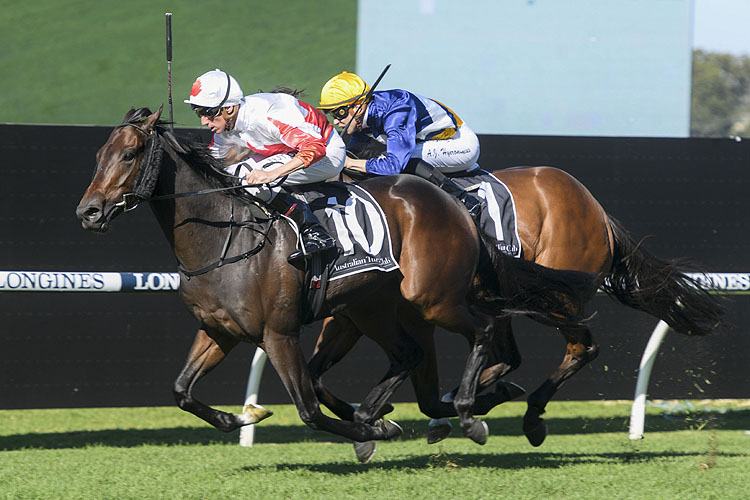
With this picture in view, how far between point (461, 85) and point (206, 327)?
4.05 m

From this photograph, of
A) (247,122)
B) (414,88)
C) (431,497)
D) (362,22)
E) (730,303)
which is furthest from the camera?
(362,22)

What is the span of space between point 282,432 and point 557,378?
5.91ft

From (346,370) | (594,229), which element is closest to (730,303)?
(594,229)

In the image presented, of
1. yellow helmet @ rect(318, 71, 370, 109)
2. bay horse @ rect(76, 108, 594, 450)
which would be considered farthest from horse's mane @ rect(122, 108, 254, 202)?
yellow helmet @ rect(318, 71, 370, 109)

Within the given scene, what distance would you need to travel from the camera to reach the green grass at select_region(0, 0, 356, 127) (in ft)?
27.6

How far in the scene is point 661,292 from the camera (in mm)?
5156

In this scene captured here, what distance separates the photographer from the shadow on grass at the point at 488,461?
437 cm

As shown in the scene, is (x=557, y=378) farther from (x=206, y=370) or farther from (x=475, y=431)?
(x=206, y=370)

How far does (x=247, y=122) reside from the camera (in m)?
3.94

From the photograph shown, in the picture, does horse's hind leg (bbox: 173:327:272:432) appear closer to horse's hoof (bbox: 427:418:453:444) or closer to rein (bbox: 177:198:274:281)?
rein (bbox: 177:198:274:281)

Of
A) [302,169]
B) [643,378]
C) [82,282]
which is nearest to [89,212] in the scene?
[302,169]

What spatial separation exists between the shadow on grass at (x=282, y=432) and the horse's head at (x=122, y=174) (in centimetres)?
201

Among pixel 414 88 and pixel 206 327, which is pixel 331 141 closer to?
pixel 206 327

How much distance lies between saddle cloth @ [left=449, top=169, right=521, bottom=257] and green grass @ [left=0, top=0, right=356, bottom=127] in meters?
3.94
